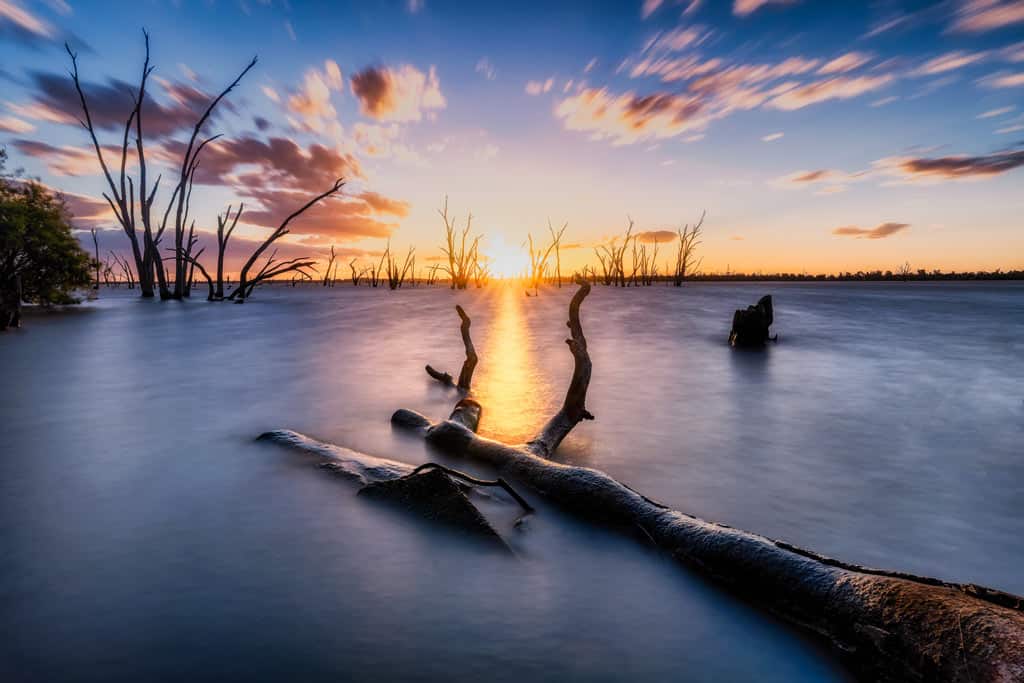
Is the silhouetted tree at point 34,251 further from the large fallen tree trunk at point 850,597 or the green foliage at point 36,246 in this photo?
the large fallen tree trunk at point 850,597

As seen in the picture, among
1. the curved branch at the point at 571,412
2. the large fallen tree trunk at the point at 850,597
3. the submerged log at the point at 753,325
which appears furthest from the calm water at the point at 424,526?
the submerged log at the point at 753,325

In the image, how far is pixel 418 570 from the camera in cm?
282

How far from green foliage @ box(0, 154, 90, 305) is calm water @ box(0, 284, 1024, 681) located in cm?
1172

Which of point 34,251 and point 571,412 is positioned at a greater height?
point 34,251

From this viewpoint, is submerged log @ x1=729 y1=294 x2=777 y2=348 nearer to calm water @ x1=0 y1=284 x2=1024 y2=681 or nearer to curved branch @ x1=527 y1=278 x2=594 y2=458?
calm water @ x1=0 y1=284 x2=1024 y2=681

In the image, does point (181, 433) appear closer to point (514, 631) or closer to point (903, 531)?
point (514, 631)

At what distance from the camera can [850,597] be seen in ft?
6.93

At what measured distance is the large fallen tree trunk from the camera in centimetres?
172

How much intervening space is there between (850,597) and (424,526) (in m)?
2.36

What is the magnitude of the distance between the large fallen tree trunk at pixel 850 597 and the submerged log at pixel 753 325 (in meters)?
13.5

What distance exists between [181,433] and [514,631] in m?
5.26

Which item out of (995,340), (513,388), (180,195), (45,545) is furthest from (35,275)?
(995,340)

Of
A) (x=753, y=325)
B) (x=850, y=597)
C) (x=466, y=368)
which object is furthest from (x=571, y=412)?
(x=753, y=325)

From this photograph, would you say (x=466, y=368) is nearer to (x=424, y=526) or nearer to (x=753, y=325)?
Result: (x=424, y=526)
